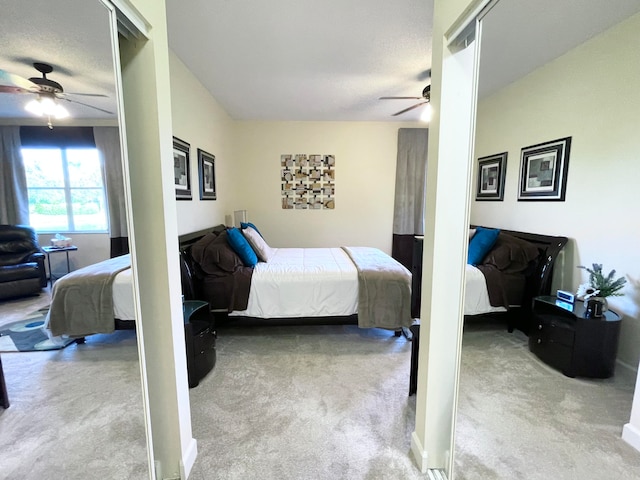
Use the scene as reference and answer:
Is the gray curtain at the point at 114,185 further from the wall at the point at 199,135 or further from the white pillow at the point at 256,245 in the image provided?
the white pillow at the point at 256,245

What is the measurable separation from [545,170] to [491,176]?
0.21 metres

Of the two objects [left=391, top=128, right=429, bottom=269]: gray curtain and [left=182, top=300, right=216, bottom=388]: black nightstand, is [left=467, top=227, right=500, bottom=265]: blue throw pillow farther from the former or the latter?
[left=391, top=128, right=429, bottom=269]: gray curtain

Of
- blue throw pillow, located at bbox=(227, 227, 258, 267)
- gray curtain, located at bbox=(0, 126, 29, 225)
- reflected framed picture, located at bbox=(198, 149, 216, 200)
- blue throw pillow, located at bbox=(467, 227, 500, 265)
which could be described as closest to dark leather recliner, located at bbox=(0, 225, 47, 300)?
gray curtain, located at bbox=(0, 126, 29, 225)

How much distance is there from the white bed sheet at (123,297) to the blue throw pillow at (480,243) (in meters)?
1.43

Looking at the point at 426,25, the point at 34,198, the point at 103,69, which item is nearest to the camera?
the point at 34,198

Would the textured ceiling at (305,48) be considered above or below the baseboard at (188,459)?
above

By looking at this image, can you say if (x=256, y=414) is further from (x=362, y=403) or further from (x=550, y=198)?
(x=550, y=198)

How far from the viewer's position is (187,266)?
2.48 m

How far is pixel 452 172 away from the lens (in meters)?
1.26

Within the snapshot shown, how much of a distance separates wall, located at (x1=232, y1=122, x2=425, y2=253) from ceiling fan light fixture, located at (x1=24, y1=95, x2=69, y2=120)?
13.0 feet

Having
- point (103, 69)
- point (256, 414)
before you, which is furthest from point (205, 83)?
point (256, 414)

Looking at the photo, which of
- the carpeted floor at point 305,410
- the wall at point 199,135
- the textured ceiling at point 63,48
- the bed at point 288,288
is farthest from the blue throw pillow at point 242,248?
the textured ceiling at point 63,48

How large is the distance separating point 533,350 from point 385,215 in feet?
12.8

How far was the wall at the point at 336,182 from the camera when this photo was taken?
16.1 ft
